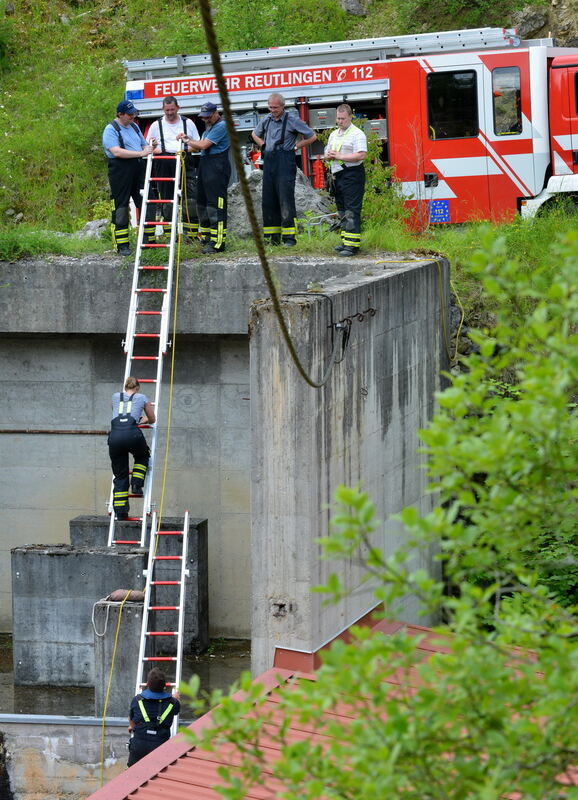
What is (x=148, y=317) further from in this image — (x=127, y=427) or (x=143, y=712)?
(x=143, y=712)

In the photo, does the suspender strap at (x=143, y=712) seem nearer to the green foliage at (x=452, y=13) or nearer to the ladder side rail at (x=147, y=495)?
the ladder side rail at (x=147, y=495)

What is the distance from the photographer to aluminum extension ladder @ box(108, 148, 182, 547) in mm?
11781

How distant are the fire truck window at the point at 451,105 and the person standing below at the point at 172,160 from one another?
3.16 meters

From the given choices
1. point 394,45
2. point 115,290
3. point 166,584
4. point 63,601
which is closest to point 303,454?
point 166,584

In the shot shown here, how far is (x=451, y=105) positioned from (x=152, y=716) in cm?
884

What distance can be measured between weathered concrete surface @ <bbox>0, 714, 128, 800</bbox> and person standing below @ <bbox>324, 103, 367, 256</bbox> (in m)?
5.36

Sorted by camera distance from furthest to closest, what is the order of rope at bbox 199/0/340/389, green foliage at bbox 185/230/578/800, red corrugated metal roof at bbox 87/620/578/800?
red corrugated metal roof at bbox 87/620/578/800, rope at bbox 199/0/340/389, green foliage at bbox 185/230/578/800

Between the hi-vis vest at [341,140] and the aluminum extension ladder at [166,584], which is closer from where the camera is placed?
the aluminum extension ladder at [166,584]

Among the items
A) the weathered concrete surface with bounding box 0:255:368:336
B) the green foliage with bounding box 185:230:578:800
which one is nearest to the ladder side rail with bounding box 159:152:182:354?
the weathered concrete surface with bounding box 0:255:368:336

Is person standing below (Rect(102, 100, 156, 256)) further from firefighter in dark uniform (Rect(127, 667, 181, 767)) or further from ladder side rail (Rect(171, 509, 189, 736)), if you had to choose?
firefighter in dark uniform (Rect(127, 667, 181, 767))

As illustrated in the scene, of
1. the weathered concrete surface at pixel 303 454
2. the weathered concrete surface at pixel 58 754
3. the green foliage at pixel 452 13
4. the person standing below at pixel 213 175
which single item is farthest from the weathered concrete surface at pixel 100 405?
the green foliage at pixel 452 13

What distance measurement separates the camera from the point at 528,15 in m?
19.5

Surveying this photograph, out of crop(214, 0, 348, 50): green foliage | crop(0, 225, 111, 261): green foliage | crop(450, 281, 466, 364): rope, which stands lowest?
crop(450, 281, 466, 364): rope

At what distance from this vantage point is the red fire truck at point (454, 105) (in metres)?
14.5
